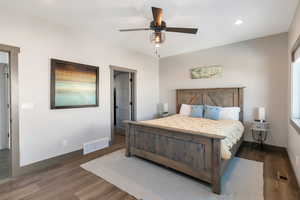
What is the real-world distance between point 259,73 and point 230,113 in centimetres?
124

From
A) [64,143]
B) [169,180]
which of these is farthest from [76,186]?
[169,180]

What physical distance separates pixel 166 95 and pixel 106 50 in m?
2.65


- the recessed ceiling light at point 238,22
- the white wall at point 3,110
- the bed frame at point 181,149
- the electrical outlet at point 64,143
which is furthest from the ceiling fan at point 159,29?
the white wall at point 3,110

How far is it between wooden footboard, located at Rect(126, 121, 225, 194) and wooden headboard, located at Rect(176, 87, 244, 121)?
2.34m

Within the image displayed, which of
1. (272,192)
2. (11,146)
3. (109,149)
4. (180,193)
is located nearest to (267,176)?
(272,192)

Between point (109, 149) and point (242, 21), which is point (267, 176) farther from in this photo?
point (109, 149)

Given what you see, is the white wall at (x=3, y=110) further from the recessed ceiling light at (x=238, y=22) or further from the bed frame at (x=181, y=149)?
the recessed ceiling light at (x=238, y=22)

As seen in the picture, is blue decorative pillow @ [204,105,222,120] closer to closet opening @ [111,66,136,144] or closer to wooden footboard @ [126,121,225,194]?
wooden footboard @ [126,121,225,194]

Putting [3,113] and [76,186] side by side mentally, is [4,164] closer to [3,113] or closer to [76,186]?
[3,113]

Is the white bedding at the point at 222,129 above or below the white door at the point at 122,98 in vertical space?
below

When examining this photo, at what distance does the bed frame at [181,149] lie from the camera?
2.02 m

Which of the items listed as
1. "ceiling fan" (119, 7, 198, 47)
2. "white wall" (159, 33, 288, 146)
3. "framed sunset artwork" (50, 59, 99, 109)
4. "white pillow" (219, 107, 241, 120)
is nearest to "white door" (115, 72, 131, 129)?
"framed sunset artwork" (50, 59, 99, 109)

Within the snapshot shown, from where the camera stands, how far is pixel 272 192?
2.04 meters

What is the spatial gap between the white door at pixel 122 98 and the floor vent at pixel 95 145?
1280mm
